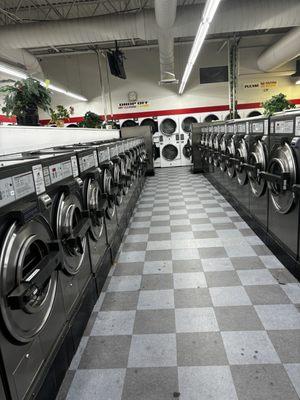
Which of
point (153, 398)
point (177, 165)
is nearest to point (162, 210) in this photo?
point (153, 398)

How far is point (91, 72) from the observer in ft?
40.1

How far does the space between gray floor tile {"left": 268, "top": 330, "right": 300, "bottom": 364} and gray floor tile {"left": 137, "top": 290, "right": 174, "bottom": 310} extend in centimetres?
81

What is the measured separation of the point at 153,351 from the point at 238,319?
687 mm

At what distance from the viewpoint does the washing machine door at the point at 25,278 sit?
121 centimetres

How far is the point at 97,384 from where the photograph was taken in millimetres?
1755

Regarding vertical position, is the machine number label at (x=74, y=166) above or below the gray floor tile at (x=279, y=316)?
above

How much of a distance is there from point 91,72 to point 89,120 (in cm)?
645

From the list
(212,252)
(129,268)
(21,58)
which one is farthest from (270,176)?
(21,58)

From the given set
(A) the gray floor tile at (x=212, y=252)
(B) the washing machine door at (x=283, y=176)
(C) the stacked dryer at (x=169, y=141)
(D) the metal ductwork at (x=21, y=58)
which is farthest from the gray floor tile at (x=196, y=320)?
(C) the stacked dryer at (x=169, y=141)

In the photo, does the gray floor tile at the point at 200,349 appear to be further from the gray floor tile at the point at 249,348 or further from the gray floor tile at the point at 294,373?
the gray floor tile at the point at 294,373

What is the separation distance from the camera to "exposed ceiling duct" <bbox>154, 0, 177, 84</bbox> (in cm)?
520

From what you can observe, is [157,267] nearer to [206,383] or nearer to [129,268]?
[129,268]

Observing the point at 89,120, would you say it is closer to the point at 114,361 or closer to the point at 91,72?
the point at 114,361

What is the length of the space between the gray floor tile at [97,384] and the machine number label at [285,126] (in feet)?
7.68
